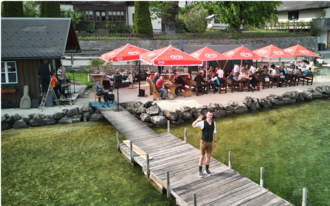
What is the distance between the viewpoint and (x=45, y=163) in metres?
9.55

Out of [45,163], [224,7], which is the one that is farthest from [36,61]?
[224,7]

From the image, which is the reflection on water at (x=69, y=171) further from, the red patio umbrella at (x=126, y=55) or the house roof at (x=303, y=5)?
the house roof at (x=303, y=5)

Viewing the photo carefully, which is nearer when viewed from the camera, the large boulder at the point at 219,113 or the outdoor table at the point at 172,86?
the large boulder at the point at 219,113

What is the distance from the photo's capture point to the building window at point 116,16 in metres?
39.4

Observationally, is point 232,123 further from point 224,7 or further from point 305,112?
point 224,7

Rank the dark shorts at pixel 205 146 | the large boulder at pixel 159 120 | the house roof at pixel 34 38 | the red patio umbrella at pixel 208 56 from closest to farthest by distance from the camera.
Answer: the dark shorts at pixel 205 146, the large boulder at pixel 159 120, the house roof at pixel 34 38, the red patio umbrella at pixel 208 56

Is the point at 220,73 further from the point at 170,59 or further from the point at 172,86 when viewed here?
the point at 170,59

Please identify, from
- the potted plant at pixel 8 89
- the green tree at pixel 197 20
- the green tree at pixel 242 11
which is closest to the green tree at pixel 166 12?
the green tree at pixel 197 20

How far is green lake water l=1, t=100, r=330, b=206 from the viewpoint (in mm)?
7699

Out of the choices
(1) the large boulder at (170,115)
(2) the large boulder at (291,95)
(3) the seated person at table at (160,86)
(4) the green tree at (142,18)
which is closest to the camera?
(1) the large boulder at (170,115)

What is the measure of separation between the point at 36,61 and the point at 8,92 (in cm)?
201

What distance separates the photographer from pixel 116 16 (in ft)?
129

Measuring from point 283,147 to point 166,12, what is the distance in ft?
105

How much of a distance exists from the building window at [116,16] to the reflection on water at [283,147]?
29.3 m
